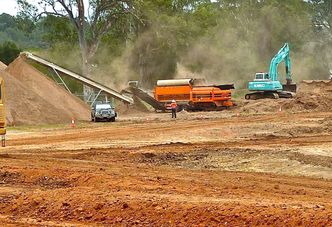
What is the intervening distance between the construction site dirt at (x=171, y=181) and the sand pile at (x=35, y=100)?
16422 mm

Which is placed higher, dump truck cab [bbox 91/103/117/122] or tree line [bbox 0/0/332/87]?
tree line [bbox 0/0/332/87]

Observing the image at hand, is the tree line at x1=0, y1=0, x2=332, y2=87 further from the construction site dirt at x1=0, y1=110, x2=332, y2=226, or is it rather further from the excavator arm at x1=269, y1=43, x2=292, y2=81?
the construction site dirt at x1=0, y1=110, x2=332, y2=226

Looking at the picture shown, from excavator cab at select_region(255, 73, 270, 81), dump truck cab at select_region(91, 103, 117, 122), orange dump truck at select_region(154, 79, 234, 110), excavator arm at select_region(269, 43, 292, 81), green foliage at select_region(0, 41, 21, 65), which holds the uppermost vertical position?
green foliage at select_region(0, 41, 21, 65)

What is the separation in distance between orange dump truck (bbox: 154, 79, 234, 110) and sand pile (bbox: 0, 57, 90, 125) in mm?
8207

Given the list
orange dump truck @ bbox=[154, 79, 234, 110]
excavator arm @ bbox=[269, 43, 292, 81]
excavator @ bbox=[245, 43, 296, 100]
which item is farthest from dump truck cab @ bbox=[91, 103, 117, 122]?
excavator arm @ bbox=[269, 43, 292, 81]

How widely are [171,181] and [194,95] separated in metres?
42.4

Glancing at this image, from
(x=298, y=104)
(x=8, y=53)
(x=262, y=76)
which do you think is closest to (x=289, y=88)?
(x=262, y=76)

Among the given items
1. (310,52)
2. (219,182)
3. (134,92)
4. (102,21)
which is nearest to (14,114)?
(134,92)

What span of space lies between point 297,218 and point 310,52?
91.5 metres

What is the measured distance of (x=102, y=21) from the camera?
225 feet

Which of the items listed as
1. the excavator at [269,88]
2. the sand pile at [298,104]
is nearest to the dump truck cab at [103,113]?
the sand pile at [298,104]

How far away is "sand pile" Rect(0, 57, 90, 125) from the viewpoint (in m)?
44.9

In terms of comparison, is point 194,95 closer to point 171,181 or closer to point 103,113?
point 103,113

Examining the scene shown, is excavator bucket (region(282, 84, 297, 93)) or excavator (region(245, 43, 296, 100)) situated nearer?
excavator (region(245, 43, 296, 100))
